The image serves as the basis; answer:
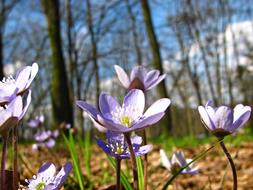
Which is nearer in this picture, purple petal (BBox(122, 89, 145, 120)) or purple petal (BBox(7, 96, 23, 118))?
purple petal (BBox(7, 96, 23, 118))

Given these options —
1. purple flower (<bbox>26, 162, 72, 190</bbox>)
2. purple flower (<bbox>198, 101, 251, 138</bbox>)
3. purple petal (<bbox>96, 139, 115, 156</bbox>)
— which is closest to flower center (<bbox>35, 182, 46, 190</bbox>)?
purple flower (<bbox>26, 162, 72, 190</bbox>)

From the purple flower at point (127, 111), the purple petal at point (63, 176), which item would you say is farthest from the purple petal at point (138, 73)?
the purple petal at point (63, 176)

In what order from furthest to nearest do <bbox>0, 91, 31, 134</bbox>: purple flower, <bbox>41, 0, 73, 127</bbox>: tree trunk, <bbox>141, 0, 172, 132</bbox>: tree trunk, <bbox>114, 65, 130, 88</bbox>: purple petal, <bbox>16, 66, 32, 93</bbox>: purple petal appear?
<bbox>141, 0, 172, 132</bbox>: tree trunk, <bbox>41, 0, 73, 127</bbox>: tree trunk, <bbox>114, 65, 130, 88</bbox>: purple petal, <bbox>16, 66, 32, 93</bbox>: purple petal, <bbox>0, 91, 31, 134</bbox>: purple flower

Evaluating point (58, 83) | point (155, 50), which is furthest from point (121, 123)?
point (155, 50)

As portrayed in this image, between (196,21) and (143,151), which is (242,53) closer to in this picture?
(196,21)

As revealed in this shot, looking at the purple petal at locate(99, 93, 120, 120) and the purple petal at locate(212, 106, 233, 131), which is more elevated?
the purple petal at locate(99, 93, 120, 120)

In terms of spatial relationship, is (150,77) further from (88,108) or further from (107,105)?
(88,108)

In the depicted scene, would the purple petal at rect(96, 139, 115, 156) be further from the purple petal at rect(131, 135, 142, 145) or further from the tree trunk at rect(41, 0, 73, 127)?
the tree trunk at rect(41, 0, 73, 127)
